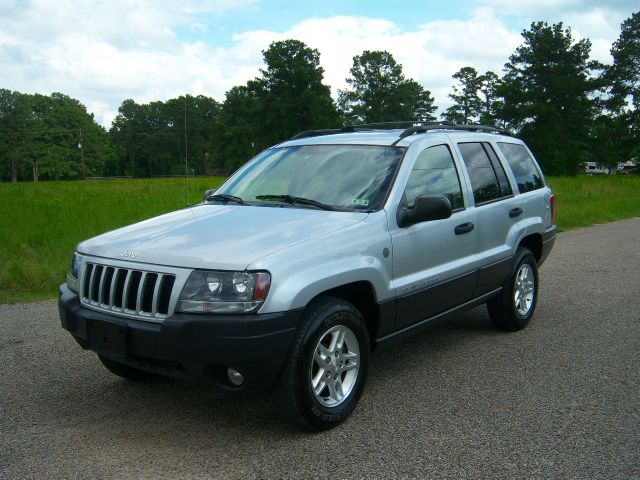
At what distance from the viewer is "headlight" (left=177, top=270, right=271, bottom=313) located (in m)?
3.41

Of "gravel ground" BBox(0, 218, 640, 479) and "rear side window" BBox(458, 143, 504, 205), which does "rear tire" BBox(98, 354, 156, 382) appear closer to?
"gravel ground" BBox(0, 218, 640, 479)

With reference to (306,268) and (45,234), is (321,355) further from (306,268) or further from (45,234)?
(45,234)

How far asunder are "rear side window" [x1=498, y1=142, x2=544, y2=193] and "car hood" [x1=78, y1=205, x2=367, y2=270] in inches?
100

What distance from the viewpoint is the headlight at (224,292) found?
3.41m

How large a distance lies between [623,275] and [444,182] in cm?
506

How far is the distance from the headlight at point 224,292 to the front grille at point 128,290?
14 cm

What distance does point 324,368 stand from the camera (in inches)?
150

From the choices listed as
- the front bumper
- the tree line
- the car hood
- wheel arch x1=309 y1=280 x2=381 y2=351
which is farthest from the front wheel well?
the tree line

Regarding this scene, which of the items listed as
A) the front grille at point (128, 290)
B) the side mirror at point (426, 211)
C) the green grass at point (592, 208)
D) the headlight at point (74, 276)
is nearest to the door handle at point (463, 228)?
the side mirror at point (426, 211)

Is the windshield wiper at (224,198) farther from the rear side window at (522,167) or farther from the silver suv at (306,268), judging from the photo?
the rear side window at (522,167)

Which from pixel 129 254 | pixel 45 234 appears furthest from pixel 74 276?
pixel 45 234

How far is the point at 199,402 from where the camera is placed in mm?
4340

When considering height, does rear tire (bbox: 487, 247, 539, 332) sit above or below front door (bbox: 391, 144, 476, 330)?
below

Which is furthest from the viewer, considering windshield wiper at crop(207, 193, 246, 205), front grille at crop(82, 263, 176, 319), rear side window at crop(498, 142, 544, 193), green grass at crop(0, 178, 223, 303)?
green grass at crop(0, 178, 223, 303)
